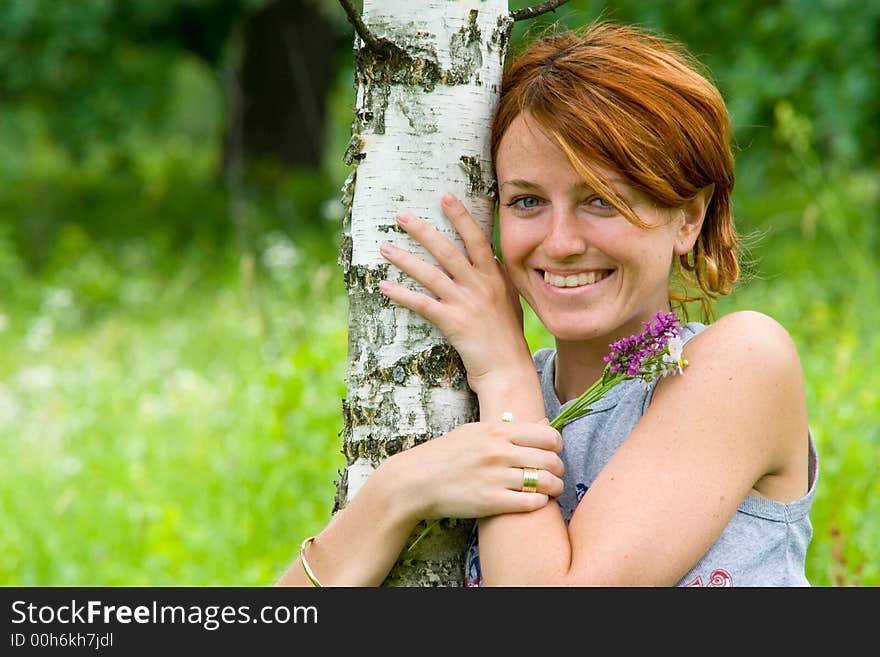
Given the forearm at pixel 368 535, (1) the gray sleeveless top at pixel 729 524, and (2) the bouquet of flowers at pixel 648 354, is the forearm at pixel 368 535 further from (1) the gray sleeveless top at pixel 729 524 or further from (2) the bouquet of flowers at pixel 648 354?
(2) the bouquet of flowers at pixel 648 354

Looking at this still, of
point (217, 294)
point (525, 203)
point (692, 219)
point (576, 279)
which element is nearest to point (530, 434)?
point (576, 279)

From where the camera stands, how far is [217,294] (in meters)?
8.31

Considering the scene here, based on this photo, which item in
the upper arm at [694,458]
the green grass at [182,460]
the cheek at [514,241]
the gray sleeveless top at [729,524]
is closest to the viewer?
the upper arm at [694,458]

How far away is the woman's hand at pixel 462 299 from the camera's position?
5.93ft

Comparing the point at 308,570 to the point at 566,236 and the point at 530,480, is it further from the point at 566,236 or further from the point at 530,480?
the point at 566,236

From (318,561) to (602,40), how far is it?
37.7 inches

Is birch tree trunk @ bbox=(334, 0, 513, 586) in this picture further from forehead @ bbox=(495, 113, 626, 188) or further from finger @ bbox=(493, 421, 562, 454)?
finger @ bbox=(493, 421, 562, 454)

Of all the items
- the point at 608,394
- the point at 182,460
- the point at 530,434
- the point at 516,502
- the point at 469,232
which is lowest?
the point at 516,502

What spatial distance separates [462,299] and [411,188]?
0.19 m

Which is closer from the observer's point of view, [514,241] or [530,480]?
[530,480]

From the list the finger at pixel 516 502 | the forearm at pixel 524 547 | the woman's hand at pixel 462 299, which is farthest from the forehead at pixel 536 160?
the finger at pixel 516 502

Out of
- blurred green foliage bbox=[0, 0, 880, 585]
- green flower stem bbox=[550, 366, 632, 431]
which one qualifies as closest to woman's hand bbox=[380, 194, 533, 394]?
green flower stem bbox=[550, 366, 632, 431]
